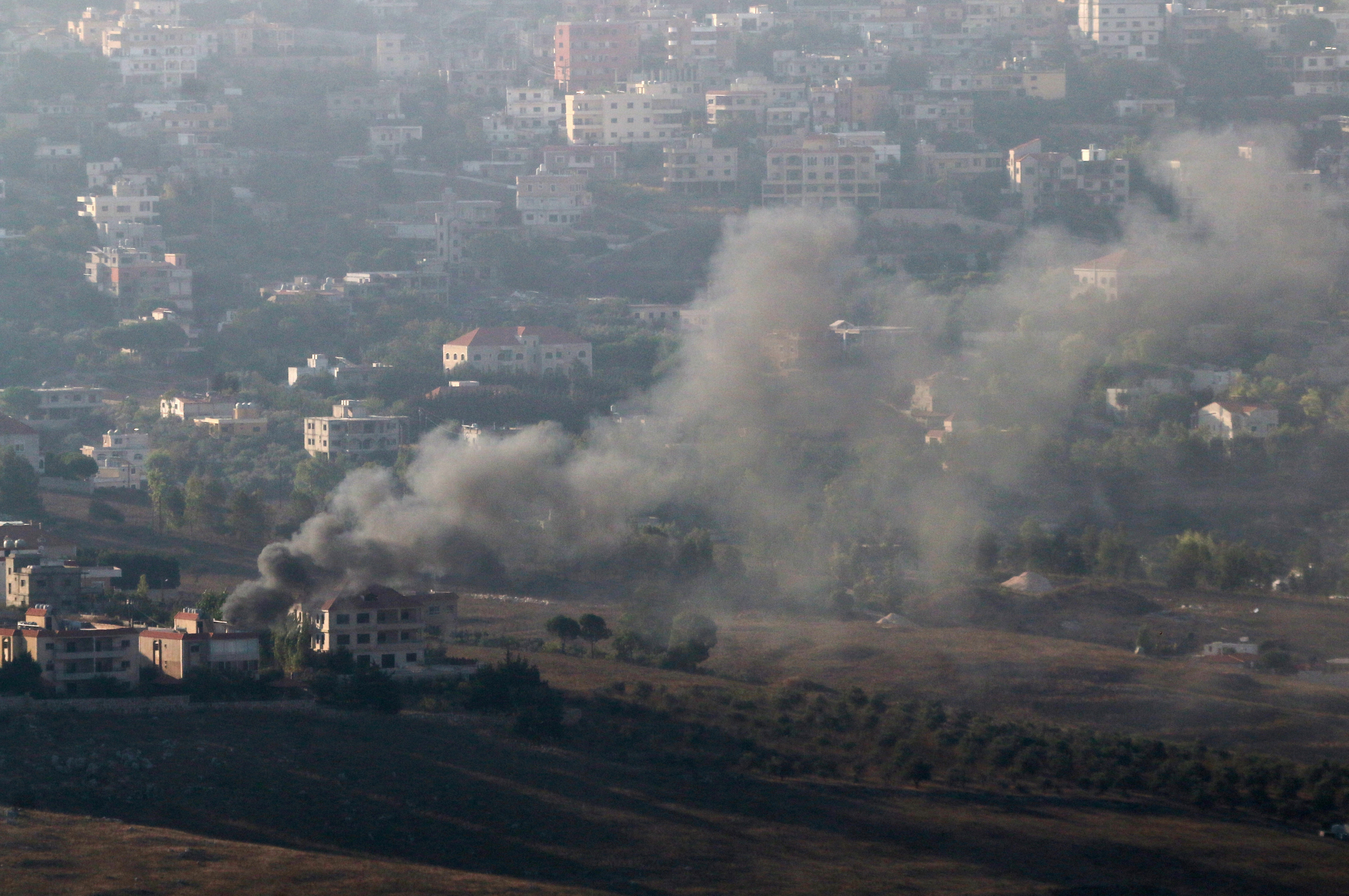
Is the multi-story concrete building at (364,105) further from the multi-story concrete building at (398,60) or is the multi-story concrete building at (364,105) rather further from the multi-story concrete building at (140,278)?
the multi-story concrete building at (140,278)

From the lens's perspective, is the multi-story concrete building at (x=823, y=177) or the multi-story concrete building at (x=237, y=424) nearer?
the multi-story concrete building at (x=237, y=424)

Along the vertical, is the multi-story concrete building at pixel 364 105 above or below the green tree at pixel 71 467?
above

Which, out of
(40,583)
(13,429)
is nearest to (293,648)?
(40,583)

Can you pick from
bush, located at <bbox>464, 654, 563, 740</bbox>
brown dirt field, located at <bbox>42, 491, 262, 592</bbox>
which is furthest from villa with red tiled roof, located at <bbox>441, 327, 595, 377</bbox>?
bush, located at <bbox>464, 654, 563, 740</bbox>

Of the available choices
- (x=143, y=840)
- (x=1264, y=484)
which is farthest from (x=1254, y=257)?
(x=143, y=840)

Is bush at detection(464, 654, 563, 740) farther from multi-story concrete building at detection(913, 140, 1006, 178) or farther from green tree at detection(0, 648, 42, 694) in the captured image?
multi-story concrete building at detection(913, 140, 1006, 178)

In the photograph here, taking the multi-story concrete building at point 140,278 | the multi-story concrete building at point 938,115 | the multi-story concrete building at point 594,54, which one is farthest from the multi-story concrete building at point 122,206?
the multi-story concrete building at point 938,115
